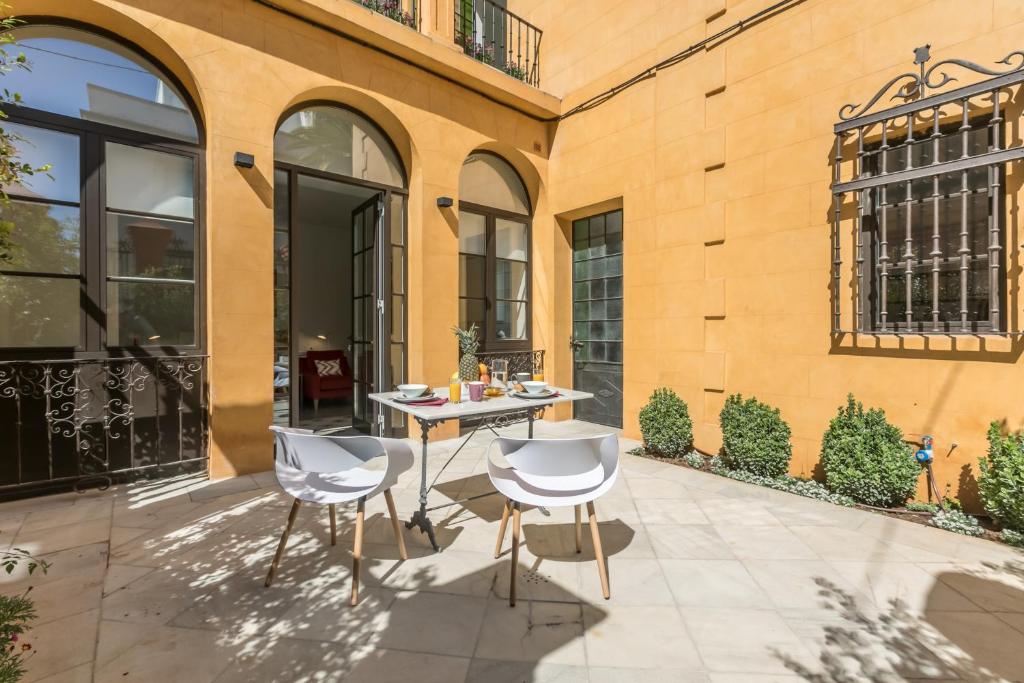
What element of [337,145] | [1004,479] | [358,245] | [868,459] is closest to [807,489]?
[868,459]

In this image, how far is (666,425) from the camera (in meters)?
4.17

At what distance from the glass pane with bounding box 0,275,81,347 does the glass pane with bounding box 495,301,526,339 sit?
373 cm

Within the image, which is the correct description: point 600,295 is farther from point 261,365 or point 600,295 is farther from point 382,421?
point 261,365

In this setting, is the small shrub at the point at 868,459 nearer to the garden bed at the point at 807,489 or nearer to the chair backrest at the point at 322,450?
the garden bed at the point at 807,489

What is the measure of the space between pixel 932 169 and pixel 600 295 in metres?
3.09

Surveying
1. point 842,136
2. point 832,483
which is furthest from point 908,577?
point 842,136

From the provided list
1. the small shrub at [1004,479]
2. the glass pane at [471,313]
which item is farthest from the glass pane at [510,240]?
the small shrub at [1004,479]

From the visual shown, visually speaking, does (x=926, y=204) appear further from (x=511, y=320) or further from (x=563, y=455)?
(x=511, y=320)

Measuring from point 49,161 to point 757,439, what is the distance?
562 centimetres

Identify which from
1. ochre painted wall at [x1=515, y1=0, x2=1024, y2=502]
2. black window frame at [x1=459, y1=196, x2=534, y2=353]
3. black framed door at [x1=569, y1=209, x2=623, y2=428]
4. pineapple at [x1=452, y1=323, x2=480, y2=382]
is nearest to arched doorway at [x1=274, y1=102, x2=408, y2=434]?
black window frame at [x1=459, y1=196, x2=534, y2=353]

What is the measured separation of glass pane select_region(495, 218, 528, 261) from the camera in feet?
18.5

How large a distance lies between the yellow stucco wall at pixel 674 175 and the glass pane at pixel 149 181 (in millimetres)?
261

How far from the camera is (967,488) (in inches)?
115

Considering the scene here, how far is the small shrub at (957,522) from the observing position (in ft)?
8.70
